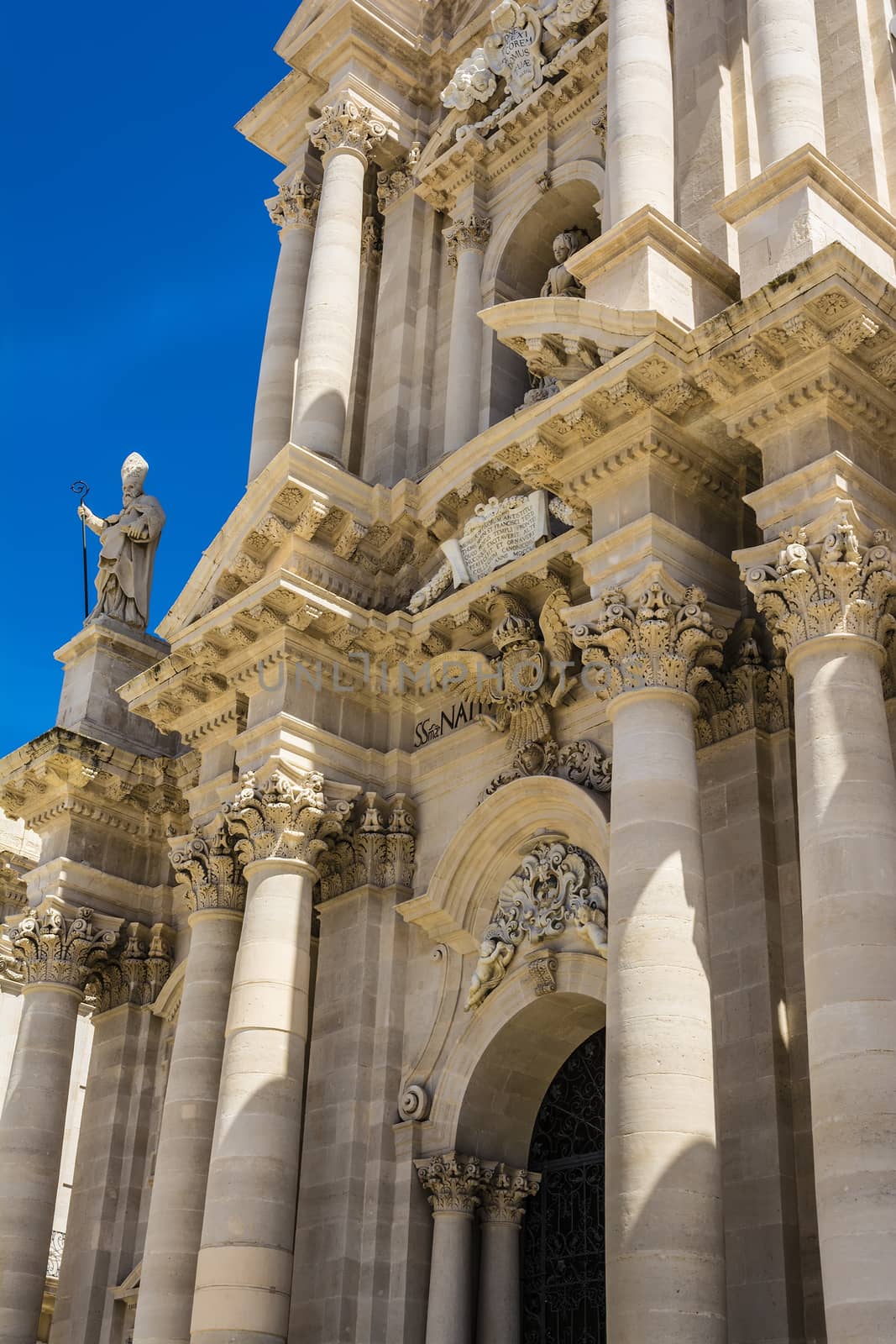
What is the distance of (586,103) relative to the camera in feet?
73.3

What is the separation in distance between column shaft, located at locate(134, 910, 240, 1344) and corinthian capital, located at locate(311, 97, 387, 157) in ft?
38.7

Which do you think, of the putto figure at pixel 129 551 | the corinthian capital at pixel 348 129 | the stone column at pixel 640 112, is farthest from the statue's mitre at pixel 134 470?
the stone column at pixel 640 112

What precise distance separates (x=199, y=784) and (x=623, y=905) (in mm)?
8928

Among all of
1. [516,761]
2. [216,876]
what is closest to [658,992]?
[516,761]

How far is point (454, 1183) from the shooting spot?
16.7 metres

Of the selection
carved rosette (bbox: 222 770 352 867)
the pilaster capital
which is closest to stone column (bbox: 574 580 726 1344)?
carved rosette (bbox: 222 770 352 867)

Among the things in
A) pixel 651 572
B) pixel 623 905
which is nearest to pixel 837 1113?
pixel 623 905

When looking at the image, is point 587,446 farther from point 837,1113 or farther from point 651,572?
point 837,1113

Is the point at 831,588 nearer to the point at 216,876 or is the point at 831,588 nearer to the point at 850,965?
the point at 850,965

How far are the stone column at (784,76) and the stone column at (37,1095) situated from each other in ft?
44.8

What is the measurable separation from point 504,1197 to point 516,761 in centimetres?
458

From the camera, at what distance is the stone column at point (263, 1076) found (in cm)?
1588

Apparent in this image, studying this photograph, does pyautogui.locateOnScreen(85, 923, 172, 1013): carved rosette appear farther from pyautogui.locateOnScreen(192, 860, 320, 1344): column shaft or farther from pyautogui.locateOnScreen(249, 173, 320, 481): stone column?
pyautogui.locateOnScreen(249, 173, 320, 481): stone column

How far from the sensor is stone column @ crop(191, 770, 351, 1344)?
15.9m
